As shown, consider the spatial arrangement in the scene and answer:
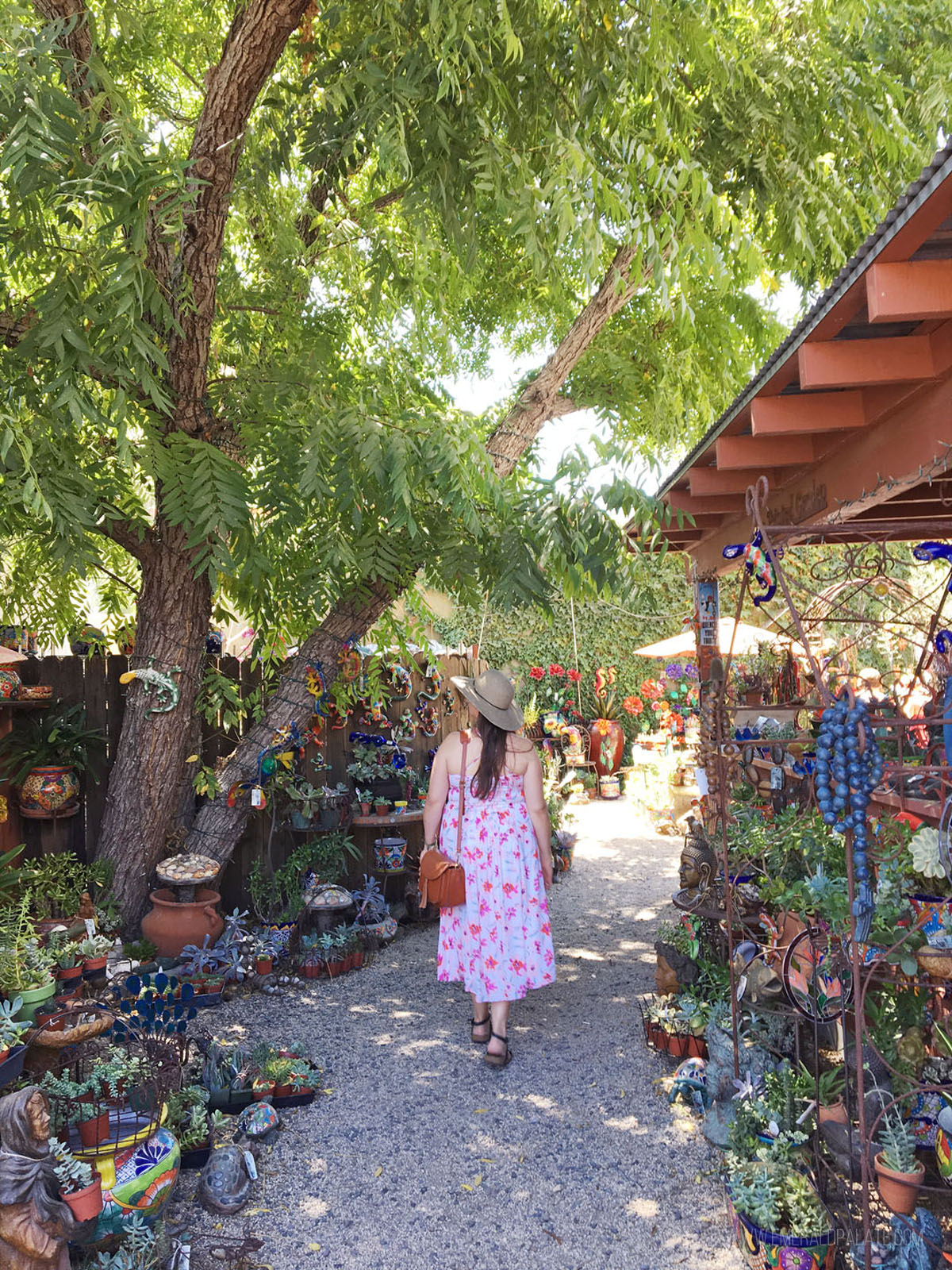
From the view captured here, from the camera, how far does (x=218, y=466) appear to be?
477 centimetres

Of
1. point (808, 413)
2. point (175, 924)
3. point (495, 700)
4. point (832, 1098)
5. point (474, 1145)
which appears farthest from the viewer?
point (175, 924)

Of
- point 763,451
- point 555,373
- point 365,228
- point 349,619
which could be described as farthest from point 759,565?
point 365,228

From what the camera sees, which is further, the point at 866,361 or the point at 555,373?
the point at 555,373

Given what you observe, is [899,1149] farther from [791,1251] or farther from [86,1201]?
[86,1201]

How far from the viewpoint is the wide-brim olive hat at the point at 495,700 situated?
4.53m

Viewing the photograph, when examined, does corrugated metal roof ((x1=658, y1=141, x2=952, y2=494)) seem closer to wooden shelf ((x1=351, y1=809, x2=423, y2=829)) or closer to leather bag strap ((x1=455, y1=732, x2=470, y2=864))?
leather bag strap ((x1=455, y1=732, x2=470, y2=864))

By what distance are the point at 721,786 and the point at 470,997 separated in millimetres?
2375

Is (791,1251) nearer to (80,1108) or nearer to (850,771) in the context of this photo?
(850,771)

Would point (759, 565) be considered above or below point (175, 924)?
above

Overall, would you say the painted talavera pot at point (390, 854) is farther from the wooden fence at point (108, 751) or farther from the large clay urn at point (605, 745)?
the large clay urn at point (605, 745)

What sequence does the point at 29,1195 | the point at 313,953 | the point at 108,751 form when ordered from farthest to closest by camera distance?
the point at 108,751, the point at 313,953, the point at 29,1195

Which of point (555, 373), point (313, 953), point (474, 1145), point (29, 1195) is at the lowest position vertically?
point (474, 1145)

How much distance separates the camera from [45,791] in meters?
5.58

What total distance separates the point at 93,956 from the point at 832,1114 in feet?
10.8
